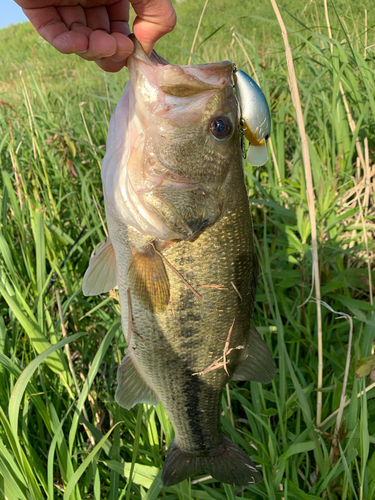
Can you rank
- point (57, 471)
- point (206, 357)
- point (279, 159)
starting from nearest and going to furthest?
point (206, 357) < point (57, 471) < point (279, 159)

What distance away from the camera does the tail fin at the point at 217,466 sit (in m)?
1.52

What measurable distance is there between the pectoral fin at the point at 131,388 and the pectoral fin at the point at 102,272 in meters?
0.32

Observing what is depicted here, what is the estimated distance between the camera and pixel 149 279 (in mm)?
1435

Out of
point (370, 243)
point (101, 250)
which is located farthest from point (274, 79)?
point (101, 250)

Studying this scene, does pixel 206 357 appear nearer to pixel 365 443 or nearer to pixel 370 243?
pixel 365 443

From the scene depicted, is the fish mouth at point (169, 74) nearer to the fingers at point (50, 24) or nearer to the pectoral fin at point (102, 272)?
the fingers at point (50, 24)

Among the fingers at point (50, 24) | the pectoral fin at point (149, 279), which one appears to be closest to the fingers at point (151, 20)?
the fingers at point (50, 24)

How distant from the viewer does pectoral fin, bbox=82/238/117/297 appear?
5.19 ft

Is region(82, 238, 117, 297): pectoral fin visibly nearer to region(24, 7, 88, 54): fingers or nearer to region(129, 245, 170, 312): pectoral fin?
region(129, 245, 170, 312): pectoral fin

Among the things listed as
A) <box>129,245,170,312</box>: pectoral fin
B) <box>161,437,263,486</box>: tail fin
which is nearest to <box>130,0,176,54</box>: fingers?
<box>129,245,170,312</box>: pectoral fin

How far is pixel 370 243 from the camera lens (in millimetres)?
2455

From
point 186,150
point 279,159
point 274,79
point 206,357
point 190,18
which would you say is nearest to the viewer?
point 186,150

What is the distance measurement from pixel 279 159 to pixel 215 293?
1771mm

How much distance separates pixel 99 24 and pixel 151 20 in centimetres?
33
